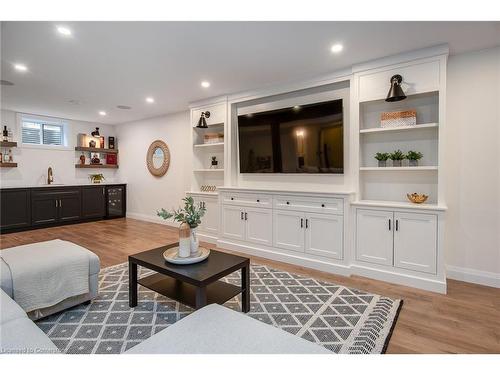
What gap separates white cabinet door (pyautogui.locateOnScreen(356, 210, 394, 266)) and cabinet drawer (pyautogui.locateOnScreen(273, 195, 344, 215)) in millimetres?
238

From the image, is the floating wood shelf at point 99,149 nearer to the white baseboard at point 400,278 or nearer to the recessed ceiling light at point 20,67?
the recessed ceiling light at point 20,67

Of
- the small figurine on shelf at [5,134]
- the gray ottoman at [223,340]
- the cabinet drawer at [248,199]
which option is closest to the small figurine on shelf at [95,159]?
the small figurine on shelf at [5,134]

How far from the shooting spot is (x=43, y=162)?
20.7ft

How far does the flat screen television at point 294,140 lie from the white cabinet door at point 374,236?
707 millimetres

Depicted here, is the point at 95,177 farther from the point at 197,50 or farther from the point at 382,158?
the point at 382,158

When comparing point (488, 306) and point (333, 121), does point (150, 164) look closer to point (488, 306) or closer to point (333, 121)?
point (333, 121)

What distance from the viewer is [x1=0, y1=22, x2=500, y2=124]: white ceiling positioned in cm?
250

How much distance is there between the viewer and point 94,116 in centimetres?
641

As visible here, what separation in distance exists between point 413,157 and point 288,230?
5.52 ft

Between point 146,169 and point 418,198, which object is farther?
point 146,169

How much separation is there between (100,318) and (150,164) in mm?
4771

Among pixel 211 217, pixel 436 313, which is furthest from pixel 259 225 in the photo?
pixel 436 313
